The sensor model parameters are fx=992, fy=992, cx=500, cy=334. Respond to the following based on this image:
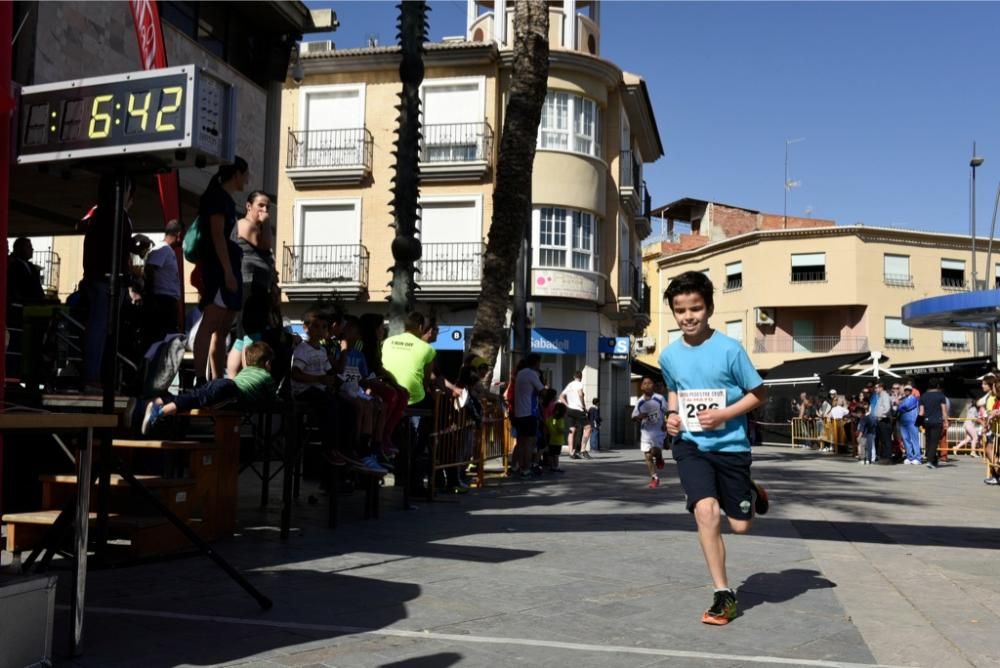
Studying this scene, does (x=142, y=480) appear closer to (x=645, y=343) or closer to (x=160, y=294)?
(x=160, y=294)

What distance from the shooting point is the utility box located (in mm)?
3305

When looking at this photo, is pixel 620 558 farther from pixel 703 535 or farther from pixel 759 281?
pixel 759 281

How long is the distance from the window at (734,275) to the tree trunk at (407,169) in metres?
45.4

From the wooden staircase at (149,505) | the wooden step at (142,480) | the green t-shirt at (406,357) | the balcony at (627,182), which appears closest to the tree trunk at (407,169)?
the green t-shirt at (406,357)

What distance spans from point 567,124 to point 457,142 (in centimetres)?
358

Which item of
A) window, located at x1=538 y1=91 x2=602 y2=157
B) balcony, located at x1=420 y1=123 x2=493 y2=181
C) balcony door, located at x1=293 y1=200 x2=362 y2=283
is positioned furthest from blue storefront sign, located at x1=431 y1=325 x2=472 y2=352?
window, located at x1=538 y1=91 x2=602 y2=157

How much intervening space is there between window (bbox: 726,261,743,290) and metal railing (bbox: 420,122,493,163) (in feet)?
89.4

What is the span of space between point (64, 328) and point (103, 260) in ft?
3.65

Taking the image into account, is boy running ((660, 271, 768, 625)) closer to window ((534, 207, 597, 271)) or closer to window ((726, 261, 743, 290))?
window ((534, 207, 597, 271))

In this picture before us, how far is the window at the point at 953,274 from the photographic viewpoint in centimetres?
5322

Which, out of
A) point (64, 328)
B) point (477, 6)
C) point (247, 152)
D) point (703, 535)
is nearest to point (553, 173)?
point (477, 6)

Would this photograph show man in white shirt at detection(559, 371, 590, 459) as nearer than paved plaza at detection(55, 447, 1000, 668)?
No

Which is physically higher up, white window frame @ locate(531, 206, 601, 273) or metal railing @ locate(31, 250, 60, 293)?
white window frame @ locate(531, 206, 601, 273)

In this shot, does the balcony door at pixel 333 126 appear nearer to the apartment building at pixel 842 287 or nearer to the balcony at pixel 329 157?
the balcony at pixel 329 157
